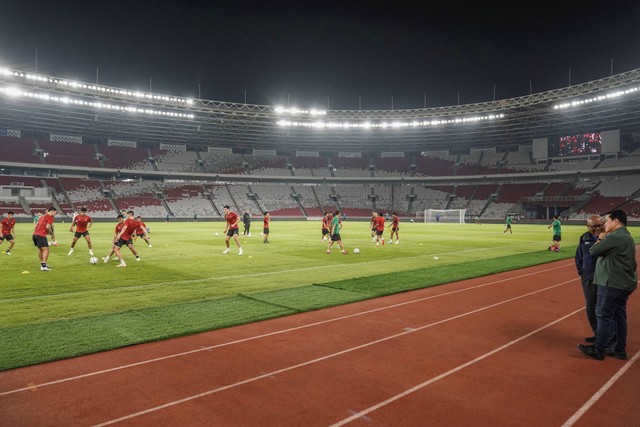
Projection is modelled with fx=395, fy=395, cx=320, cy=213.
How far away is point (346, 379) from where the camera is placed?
16.2ft

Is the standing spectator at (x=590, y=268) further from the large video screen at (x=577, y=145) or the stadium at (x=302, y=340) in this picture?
the large video screen at (x=577, y=145)

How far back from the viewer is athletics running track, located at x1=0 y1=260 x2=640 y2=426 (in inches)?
159

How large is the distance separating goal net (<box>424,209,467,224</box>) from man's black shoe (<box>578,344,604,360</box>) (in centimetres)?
5966

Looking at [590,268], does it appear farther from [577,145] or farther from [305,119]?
[577,145]

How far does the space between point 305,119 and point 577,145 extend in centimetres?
4450

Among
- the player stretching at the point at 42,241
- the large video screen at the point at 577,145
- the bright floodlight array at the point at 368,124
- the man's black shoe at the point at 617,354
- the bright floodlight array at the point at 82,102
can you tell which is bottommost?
the man's black shoe at the point at 617,354

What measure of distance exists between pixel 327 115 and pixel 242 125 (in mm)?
13400

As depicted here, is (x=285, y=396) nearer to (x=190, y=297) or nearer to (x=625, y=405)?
(x=625, y=405)

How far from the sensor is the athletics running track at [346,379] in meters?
4.05

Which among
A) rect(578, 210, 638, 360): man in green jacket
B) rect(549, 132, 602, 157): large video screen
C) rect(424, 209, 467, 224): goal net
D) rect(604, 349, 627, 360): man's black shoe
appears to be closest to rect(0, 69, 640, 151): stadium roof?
rect(549, 132, 602, 157): large video screen

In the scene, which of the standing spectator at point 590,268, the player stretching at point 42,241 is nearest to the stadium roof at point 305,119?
the player stretching at point 42,241

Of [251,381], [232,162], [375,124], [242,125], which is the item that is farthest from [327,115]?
[251,381]

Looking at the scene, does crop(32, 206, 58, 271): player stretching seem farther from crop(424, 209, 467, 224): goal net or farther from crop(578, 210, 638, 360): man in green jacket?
crop(424, 209, 467, 224): goal net

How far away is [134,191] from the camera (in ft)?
207
